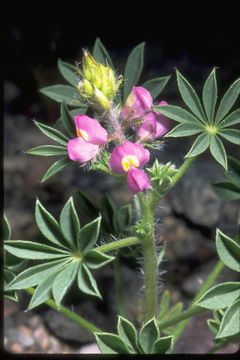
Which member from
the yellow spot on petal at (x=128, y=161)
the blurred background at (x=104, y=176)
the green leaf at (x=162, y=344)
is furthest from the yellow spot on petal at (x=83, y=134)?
the blurred background at (x=104, y=176)

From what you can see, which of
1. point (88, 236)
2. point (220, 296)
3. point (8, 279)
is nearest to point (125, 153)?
point (88, 236)

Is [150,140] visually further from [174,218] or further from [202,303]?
[174,218]

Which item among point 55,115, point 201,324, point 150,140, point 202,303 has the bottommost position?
point 201,324

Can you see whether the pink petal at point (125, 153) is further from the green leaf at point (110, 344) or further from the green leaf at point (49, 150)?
the green leaf at point (110, 344)

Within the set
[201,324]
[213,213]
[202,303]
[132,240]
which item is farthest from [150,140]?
[201,324]

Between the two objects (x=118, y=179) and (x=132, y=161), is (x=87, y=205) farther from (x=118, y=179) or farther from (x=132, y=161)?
(x=132, y=161)

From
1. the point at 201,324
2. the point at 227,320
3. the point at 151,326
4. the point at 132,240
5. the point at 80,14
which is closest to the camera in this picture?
the point at 227,320

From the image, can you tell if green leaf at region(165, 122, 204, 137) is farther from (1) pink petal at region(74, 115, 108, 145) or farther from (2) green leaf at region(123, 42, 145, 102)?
Answer: (2) green leaf at region(123, 42, 145, 102)

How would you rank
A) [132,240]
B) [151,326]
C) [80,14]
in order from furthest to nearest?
[80,14], [132,240], [151,326]
